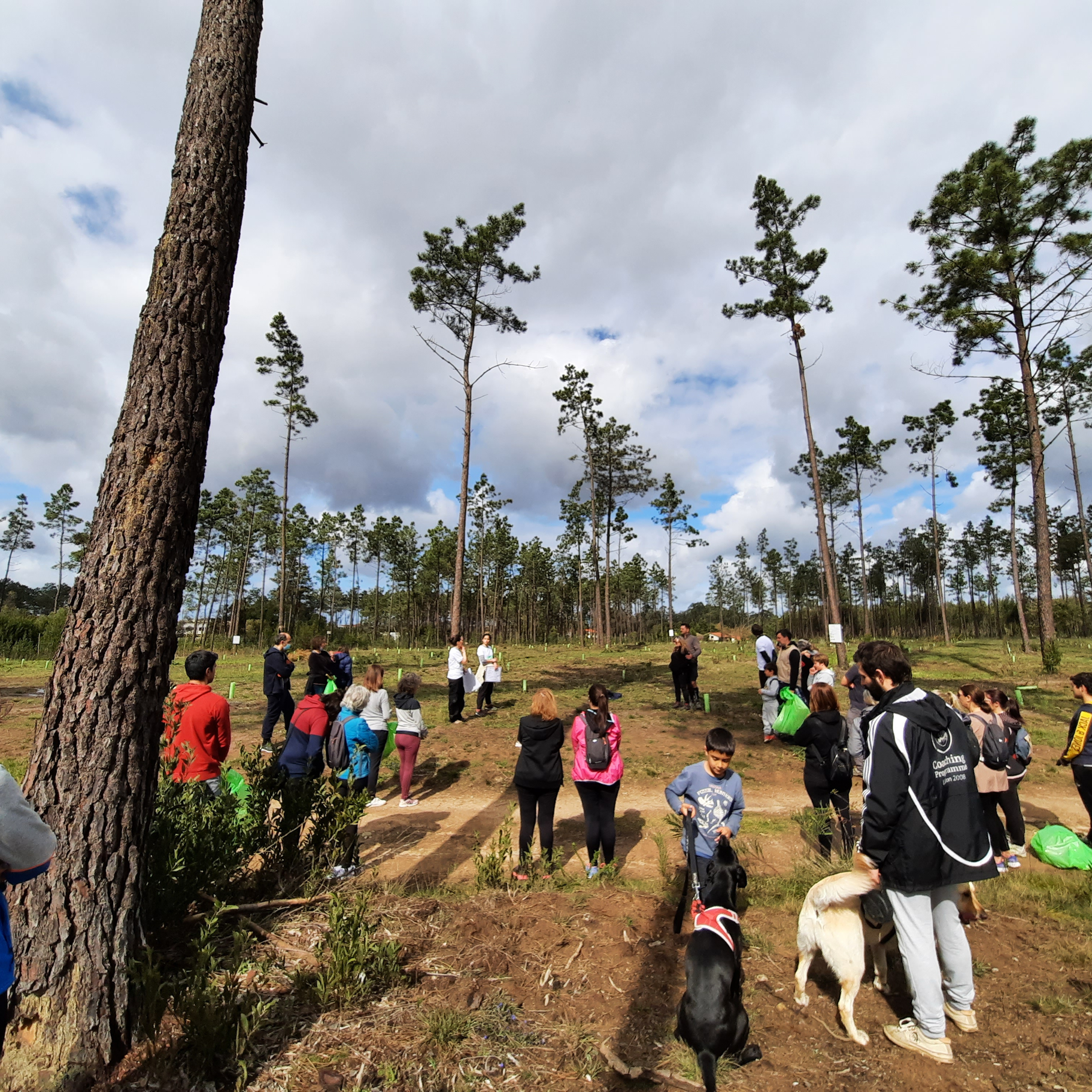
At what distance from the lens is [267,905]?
3664 millimetres

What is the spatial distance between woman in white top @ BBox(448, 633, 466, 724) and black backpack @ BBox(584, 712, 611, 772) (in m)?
6.32

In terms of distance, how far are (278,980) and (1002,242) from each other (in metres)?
20.9

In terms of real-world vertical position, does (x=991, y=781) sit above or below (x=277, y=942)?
above

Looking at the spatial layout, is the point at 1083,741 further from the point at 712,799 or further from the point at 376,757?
the point at 376,757

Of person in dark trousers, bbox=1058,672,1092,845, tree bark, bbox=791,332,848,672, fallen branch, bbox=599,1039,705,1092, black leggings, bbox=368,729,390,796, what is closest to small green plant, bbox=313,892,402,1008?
fallen branch, bbox=599,1039,705,1092

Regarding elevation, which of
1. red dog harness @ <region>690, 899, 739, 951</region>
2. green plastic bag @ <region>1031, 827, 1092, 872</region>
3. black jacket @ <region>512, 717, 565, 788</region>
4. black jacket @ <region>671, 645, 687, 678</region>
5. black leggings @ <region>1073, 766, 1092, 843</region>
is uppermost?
black jacket @ <region>671, 645, 687, 678</region>

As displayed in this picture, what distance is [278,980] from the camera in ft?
10.3

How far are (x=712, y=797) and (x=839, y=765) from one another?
6.03 ft

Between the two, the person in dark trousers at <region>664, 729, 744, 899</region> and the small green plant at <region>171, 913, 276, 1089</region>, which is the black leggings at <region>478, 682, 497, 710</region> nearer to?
the person in dark trousers at <region>664, 729, 744, 899</region>

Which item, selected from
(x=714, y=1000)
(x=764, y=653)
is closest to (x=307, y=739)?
(x=714, y=1000)

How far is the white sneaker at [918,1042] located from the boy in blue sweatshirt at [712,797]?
122 cm

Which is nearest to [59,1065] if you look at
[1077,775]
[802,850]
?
[802,850]

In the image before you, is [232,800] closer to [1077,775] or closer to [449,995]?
[449,995]

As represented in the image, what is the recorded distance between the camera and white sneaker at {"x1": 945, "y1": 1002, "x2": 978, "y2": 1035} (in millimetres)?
3043
